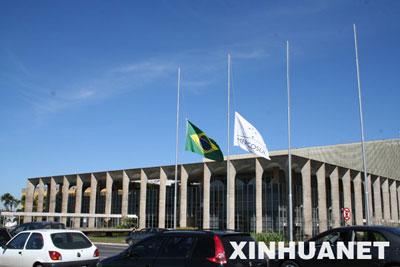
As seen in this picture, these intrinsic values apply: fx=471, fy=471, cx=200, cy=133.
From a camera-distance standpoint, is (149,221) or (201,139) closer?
(201,139)

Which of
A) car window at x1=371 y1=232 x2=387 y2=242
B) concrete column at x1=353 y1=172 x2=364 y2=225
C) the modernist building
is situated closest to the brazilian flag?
the modernist building

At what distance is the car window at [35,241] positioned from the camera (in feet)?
42.0

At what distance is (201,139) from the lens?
109ft

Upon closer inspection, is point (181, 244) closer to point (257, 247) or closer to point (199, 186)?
point (257, 247)

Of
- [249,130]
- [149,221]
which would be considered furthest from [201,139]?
[149,221]

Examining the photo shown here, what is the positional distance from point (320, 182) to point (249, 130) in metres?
21.3

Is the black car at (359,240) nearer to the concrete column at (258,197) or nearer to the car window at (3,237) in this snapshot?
the car window at (3,237)

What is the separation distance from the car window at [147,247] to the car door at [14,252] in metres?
4.36

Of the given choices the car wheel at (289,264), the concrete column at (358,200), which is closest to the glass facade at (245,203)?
the concrete column at (358,200)

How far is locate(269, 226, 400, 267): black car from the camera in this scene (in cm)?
1118

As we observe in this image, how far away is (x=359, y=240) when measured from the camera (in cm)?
1188

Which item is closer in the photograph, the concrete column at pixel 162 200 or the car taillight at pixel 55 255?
the car taillight at pixel 55 255

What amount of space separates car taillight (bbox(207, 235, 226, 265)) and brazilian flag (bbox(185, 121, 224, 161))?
23323 millimetres

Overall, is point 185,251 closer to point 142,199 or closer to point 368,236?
point 368,236
